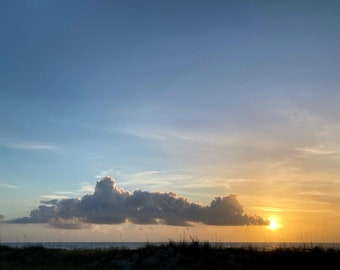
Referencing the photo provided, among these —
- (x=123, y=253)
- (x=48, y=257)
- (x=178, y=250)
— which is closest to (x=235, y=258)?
(x=178, y=250)

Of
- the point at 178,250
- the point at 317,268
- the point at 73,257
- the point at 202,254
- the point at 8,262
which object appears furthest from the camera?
the point at 8,262

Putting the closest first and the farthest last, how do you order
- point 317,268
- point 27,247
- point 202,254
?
point 317,268, point 202,254, point 27,247

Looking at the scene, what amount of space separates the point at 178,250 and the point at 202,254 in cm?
246

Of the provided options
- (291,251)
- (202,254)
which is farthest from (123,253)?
(291,251)

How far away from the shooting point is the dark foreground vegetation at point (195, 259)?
77.6ft

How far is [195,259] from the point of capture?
89.0 feet

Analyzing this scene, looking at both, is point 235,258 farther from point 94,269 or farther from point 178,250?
point 94,269

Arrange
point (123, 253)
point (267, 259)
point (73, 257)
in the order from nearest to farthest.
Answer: point (267, 259)
point (123, 253)
point (73, 257)

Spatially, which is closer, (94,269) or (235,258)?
(235,258)

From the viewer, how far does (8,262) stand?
129 ft

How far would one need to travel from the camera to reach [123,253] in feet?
106

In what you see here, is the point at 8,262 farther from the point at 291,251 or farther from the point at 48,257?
the point at 291,251

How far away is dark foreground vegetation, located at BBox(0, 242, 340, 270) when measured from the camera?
23656 millimetres

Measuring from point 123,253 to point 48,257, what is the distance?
10223 mm
